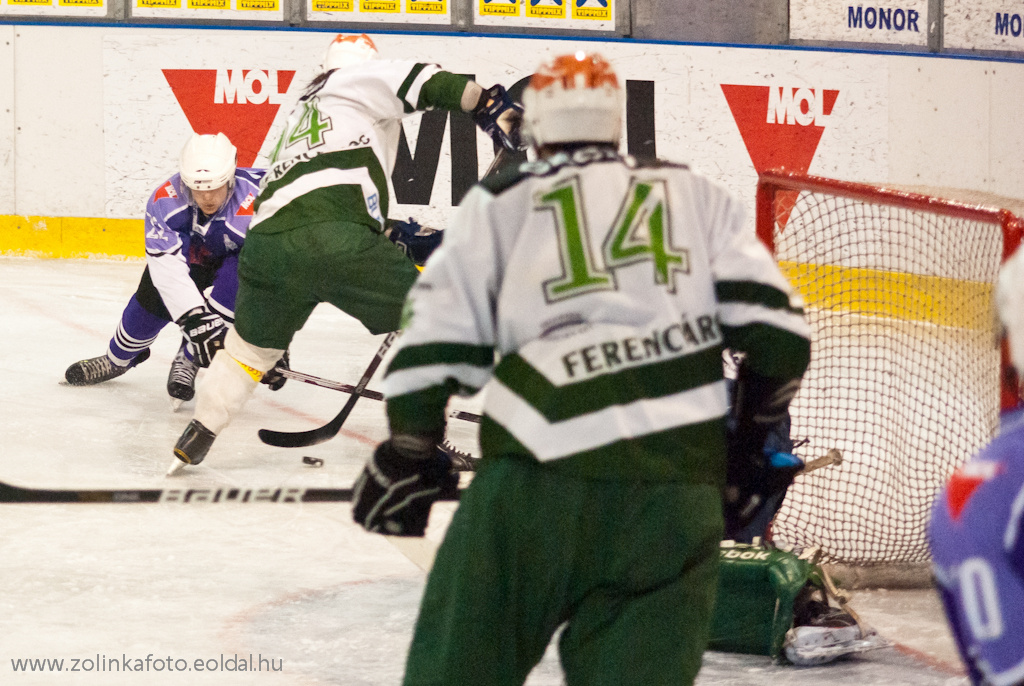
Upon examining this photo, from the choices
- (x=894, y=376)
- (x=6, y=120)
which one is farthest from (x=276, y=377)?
(x=6, y=120)

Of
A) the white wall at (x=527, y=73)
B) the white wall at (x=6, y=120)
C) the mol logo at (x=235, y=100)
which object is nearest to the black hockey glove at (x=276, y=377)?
the white wall at (x=527, y=73)

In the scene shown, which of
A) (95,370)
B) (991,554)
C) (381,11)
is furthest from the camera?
(381,11)

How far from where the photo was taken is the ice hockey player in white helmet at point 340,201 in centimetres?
324

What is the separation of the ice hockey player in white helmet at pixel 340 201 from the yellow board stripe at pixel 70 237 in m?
4.00

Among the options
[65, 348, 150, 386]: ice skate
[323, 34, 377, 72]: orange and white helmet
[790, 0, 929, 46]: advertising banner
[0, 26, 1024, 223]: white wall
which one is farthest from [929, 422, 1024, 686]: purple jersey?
[790, 0, 929, 46]: advertising banner

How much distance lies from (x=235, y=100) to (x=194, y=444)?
4008 mm

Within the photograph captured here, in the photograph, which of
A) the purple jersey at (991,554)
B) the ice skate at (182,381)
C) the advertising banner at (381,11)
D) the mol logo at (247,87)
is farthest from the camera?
the advertising banner at (381,11)

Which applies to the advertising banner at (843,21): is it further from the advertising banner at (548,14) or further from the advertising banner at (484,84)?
the advertising banner at (548,14)

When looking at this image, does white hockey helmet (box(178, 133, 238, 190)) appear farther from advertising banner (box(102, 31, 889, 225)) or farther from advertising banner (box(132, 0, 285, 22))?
advertising banner (box(132, 0, 285, 22))

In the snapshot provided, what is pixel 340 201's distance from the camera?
10.8ft

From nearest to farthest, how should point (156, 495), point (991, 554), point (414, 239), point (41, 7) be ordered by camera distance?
point (991, 554)
point (156, 495)
point (414, 239)
point (41, 7)

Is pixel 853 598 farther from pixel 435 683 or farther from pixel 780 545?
pixel 435 683

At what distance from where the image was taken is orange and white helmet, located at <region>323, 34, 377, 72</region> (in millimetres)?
3527

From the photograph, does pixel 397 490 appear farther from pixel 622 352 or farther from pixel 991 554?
pixel 991 554
